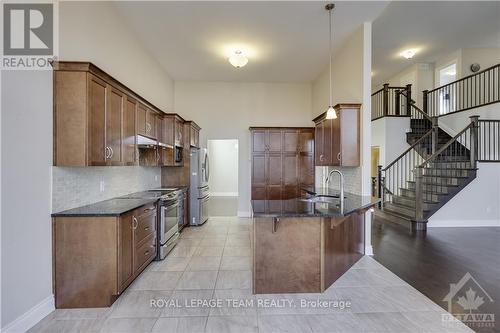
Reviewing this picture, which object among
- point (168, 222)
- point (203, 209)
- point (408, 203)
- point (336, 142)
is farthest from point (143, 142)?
point (408, 203)

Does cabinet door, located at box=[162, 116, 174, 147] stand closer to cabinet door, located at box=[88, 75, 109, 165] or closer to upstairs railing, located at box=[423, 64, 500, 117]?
cabinet door, located at box=[88, 75, 109, 165]

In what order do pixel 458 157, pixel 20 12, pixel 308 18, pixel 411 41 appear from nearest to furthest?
pixel 20 12 < pixel 308 18 < pixel 411 41 < pixel 458 157

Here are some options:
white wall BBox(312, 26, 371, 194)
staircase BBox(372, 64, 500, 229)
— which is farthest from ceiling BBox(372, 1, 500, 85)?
white wall BBox(312, 26, 371, 194)

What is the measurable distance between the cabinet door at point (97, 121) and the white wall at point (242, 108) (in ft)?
13.5

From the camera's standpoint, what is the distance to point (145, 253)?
314 centimetres

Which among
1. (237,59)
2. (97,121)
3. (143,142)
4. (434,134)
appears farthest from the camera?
(434,134)

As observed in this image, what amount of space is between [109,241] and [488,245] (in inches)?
230

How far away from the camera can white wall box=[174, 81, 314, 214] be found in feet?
21.9

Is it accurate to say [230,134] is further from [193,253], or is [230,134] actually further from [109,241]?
[109,241]

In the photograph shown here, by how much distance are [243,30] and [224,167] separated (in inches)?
296

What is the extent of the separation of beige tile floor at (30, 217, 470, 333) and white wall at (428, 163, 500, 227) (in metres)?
3.34

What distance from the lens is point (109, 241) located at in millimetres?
2434

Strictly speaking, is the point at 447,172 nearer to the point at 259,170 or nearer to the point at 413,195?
the point at 413,195

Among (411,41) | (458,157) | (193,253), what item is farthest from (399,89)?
(193,253)
